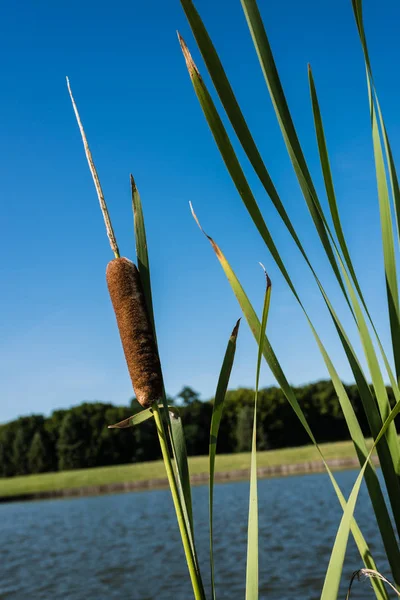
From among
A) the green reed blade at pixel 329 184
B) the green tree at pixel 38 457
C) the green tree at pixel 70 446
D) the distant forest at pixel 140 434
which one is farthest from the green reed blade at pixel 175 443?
the green tree at pixel 38 457

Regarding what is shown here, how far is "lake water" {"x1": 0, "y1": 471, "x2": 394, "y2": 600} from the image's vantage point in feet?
30.4

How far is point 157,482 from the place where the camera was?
1401 inches

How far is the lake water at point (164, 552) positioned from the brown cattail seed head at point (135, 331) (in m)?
8.32

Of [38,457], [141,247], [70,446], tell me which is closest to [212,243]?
[141,247]

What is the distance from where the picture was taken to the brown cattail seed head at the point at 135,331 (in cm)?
69

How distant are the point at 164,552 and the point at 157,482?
2380cm

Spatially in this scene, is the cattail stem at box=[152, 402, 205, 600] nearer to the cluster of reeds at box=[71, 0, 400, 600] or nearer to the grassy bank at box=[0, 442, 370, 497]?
the cluster of reeds at box=[71, 0, 400, 600]

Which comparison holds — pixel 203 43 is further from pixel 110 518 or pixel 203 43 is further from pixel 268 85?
pixel 110 518

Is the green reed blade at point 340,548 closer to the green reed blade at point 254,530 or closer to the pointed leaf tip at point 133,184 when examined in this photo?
the green reed blade at point 254,530

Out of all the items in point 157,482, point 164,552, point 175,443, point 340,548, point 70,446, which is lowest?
point 157,482

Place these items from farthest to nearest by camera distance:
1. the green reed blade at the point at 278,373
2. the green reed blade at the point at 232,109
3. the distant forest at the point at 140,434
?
the distant forest at the point at 140,434, the green reed blade at the point at 278,373, the green reed blade at the point at 232,109

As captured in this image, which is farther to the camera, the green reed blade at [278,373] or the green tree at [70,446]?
the green tree at [70,446]

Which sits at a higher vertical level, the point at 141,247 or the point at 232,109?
the point at 232,109

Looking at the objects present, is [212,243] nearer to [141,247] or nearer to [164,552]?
[141,247]
